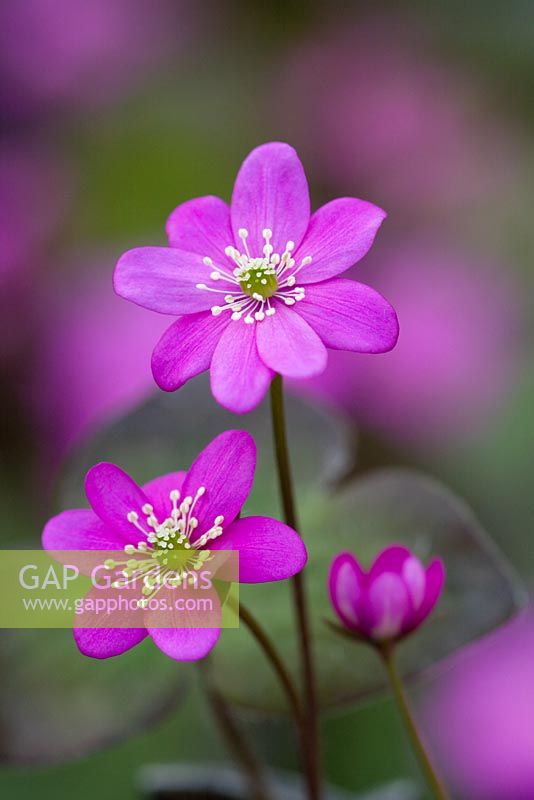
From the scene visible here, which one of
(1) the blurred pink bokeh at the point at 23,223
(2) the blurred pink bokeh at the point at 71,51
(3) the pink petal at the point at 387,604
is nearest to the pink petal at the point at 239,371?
(3) the pink petal at the point at 387,604

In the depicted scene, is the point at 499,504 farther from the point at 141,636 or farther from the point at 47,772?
the point at 141,636

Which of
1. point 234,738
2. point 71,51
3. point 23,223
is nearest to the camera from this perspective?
point 234,738

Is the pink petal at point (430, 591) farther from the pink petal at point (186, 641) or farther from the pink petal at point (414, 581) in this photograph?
the pink petal at point (186, 641)

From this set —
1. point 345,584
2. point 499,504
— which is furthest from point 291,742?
point 345,584

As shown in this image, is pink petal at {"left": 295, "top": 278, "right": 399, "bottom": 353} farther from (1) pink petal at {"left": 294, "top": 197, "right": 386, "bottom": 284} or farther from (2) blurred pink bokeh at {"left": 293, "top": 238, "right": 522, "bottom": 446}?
(2) blurred pink bokeh at {"left": 293, "top": 238, "right": 522, "bottom": 446}

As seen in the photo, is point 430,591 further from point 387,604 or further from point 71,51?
point 71,51

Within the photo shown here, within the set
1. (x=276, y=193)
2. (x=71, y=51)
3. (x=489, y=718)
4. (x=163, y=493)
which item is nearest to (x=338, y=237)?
(x=276, y=193)
